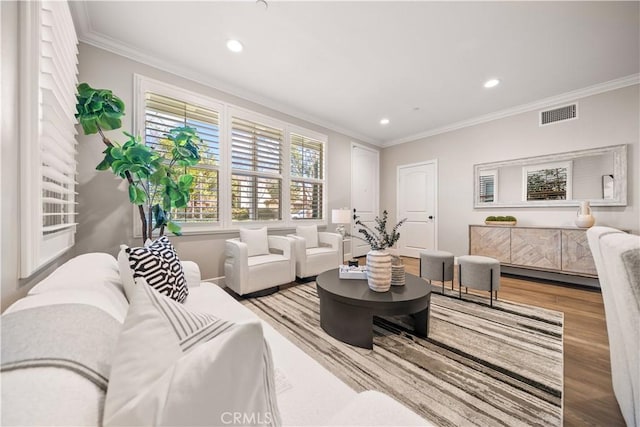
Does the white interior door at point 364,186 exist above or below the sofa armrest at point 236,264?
above

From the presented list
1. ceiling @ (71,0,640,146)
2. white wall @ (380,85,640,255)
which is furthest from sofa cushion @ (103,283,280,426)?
white wall @ (380,85,640,255)

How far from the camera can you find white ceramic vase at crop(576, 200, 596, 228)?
303 cm

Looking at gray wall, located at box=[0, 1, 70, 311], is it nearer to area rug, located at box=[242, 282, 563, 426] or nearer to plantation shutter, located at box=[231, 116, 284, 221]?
area rug, located at box=[242, 282, 563, 426]

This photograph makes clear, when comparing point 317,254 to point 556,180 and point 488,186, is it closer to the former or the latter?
point 488,186

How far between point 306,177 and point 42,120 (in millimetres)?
3233

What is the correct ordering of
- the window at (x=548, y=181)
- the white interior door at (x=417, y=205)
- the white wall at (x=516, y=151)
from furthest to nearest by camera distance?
1. the white interior door at (x=417, y=205)
2. the window at (x=548, y=181)
3. the white wall at (x=516, y=151)

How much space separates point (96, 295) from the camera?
2.60 ft

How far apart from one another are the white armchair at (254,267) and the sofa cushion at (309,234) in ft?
1.86

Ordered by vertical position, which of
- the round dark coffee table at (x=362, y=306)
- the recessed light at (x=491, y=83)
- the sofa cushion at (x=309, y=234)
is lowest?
Answer: the round dark coffee table at (x=362, y=306)

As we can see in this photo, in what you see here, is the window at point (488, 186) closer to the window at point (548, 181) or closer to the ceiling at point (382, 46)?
the window at point (548, 181)

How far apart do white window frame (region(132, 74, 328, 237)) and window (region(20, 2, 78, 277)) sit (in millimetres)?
946

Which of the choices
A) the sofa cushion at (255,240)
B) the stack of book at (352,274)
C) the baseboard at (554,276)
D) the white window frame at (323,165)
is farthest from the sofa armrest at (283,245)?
the baseboard at (554,276)

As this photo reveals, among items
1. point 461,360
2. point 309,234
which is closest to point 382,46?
point 309,234

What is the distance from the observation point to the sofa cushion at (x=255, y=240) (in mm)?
3061
